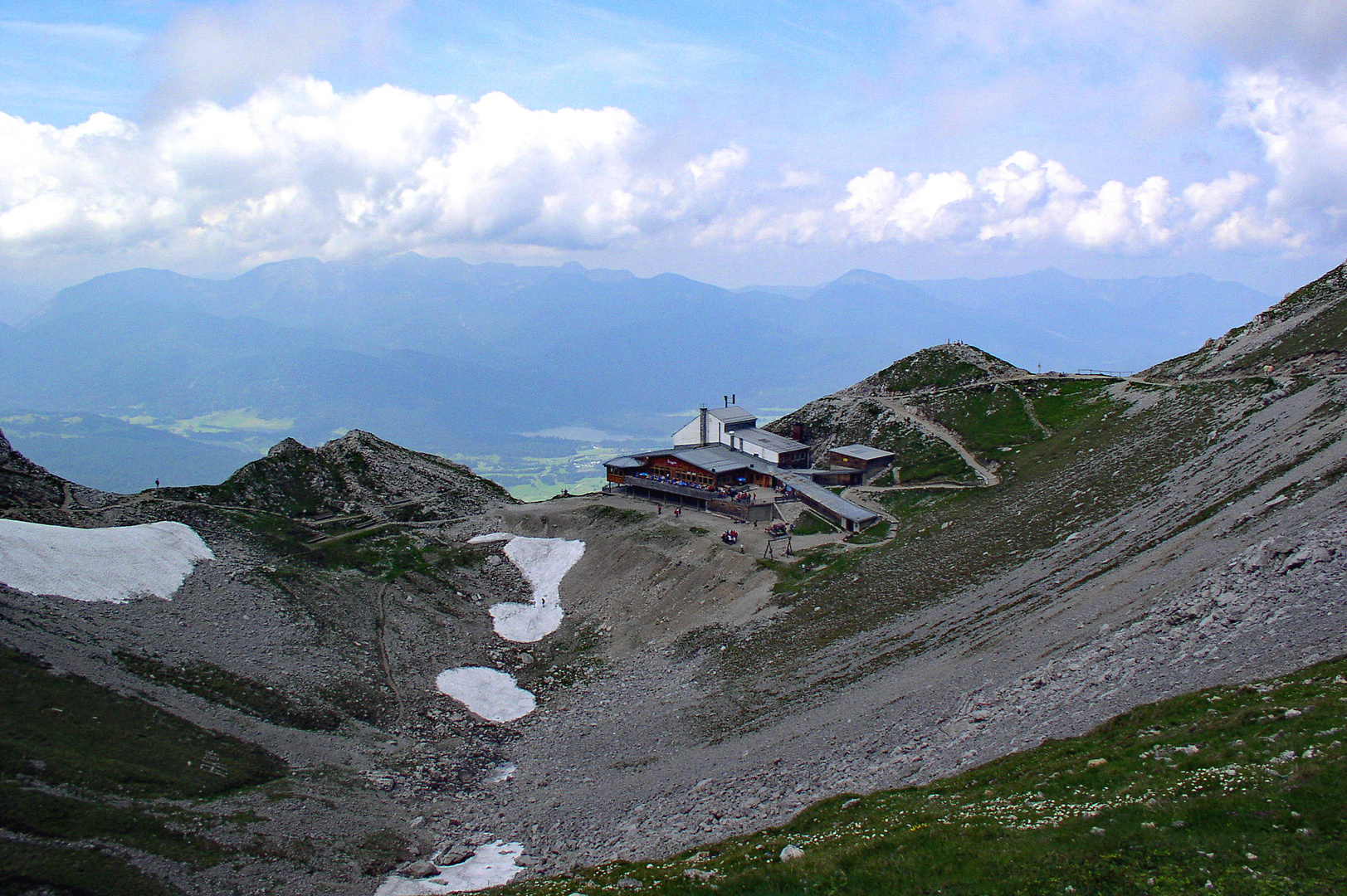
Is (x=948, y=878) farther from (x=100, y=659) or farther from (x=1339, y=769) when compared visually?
(x=100, y=659)

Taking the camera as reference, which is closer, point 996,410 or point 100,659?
point 100,659

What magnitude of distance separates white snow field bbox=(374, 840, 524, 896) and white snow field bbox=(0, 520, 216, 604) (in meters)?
29.6

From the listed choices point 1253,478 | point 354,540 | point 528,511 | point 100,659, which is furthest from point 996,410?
point 100,659

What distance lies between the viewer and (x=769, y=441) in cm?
9625

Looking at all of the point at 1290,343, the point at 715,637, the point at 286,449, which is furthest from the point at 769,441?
the point at 286,449

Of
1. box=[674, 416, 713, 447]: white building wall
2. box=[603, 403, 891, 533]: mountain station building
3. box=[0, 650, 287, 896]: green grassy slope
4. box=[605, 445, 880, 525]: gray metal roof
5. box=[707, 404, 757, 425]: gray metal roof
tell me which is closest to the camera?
box=[0, 650, 287, 896]: green grassy slope

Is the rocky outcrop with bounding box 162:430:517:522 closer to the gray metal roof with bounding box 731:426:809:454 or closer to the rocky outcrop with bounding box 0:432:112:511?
the rocky outcrop with bounding box 0:432:112:511

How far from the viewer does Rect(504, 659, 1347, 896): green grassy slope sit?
16.5 m

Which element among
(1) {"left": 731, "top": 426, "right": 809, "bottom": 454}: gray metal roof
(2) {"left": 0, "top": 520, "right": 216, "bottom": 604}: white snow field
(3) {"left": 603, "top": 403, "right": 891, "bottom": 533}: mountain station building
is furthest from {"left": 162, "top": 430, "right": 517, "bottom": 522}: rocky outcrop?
(1) {"left": 731, "top": 426, "right": 809, "bottom": 454}: gray metal roof

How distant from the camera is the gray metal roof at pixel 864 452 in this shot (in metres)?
87.5

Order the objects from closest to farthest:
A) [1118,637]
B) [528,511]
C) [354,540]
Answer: [1118,637], [354,540], [528,511]

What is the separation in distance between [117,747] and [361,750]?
461 inches

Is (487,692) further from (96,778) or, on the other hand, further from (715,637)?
(96,778)

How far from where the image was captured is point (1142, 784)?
20.7m
